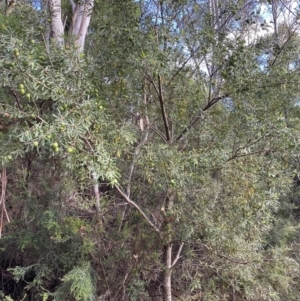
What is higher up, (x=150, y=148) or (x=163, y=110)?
(x=163, y=110)

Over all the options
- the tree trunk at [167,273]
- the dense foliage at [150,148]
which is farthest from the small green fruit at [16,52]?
the tree trunk at [167,273]

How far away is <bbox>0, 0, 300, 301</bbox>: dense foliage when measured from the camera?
1492 mm

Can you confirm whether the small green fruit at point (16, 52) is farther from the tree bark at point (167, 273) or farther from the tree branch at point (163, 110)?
the tree bark at point (167, 273)

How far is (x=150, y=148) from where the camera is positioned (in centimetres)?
191

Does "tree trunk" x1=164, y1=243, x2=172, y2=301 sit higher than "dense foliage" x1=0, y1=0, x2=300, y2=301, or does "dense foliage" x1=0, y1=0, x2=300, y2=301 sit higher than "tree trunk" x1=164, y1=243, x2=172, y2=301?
"dense foliage" x1=0, y1=0, x2=300, y2=301

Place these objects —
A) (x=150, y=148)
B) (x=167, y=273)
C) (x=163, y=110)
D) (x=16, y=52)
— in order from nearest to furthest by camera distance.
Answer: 1. (x=16, y=52)
2. (x=150, y=148)
3. (x=163, y=110)
4. (x=167, y=273)

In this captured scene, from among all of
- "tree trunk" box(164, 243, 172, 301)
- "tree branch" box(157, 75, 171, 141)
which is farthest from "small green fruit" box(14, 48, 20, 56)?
"tree trunk" box(164, 243, 172, 301)

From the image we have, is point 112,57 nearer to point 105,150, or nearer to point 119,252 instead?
point 105,150

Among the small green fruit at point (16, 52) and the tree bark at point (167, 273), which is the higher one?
the small green fruit at point (16, 52)

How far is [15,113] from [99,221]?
1.43 m

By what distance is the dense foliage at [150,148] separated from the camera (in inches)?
58.7

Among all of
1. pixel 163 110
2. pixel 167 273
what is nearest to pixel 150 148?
pixel 163 110

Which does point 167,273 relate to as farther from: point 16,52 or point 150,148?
point 16,52

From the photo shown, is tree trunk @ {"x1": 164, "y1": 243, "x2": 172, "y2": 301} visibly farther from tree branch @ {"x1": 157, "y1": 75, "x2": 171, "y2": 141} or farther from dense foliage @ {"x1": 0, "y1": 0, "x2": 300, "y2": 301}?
tree branch @ {"x1": 157, "y1": 75, "x2": 171, "y2": 141}
